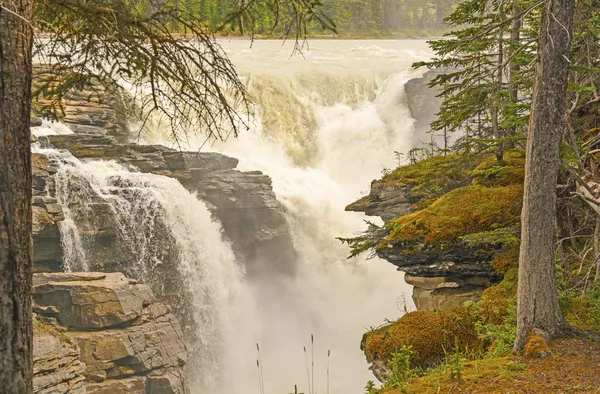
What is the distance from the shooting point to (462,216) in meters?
9.55

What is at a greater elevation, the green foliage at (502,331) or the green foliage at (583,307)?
the green foliage at (583,307)

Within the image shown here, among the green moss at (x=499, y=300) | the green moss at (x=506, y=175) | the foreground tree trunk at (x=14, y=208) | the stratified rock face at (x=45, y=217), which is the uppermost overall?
the foreground tree trunk at (x=14, y=208)

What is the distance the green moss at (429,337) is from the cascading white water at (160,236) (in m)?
13.3

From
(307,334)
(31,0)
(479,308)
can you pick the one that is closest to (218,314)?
(307,334)

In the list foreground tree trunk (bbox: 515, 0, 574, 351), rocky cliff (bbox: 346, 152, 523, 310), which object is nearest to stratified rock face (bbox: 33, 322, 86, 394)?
rocky cliff (bbox: 346, 152, 523, 310)

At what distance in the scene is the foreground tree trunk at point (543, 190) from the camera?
582 cm

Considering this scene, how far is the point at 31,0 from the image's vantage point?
354 cm

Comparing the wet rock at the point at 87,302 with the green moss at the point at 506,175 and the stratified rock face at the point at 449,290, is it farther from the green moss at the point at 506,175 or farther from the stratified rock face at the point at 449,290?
the green moss at the point at 506,175

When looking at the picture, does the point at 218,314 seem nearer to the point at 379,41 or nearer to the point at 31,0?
the point at 31,0

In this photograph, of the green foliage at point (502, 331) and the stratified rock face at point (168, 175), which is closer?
the green foliage at point (502, 331)

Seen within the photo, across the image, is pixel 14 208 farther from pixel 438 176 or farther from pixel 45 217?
pixel 45 217

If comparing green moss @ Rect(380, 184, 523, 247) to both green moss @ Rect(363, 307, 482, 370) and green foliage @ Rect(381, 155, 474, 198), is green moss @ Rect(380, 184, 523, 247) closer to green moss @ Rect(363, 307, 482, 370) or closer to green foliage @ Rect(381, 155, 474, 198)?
green foliage @ Rect(381, 155, 474, 198)

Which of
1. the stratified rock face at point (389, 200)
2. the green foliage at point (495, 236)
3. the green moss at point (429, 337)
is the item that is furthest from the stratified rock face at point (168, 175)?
the green foliage at point (495, 236)

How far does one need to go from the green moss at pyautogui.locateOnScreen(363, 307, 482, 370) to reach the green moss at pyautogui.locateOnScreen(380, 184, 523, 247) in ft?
5.12
